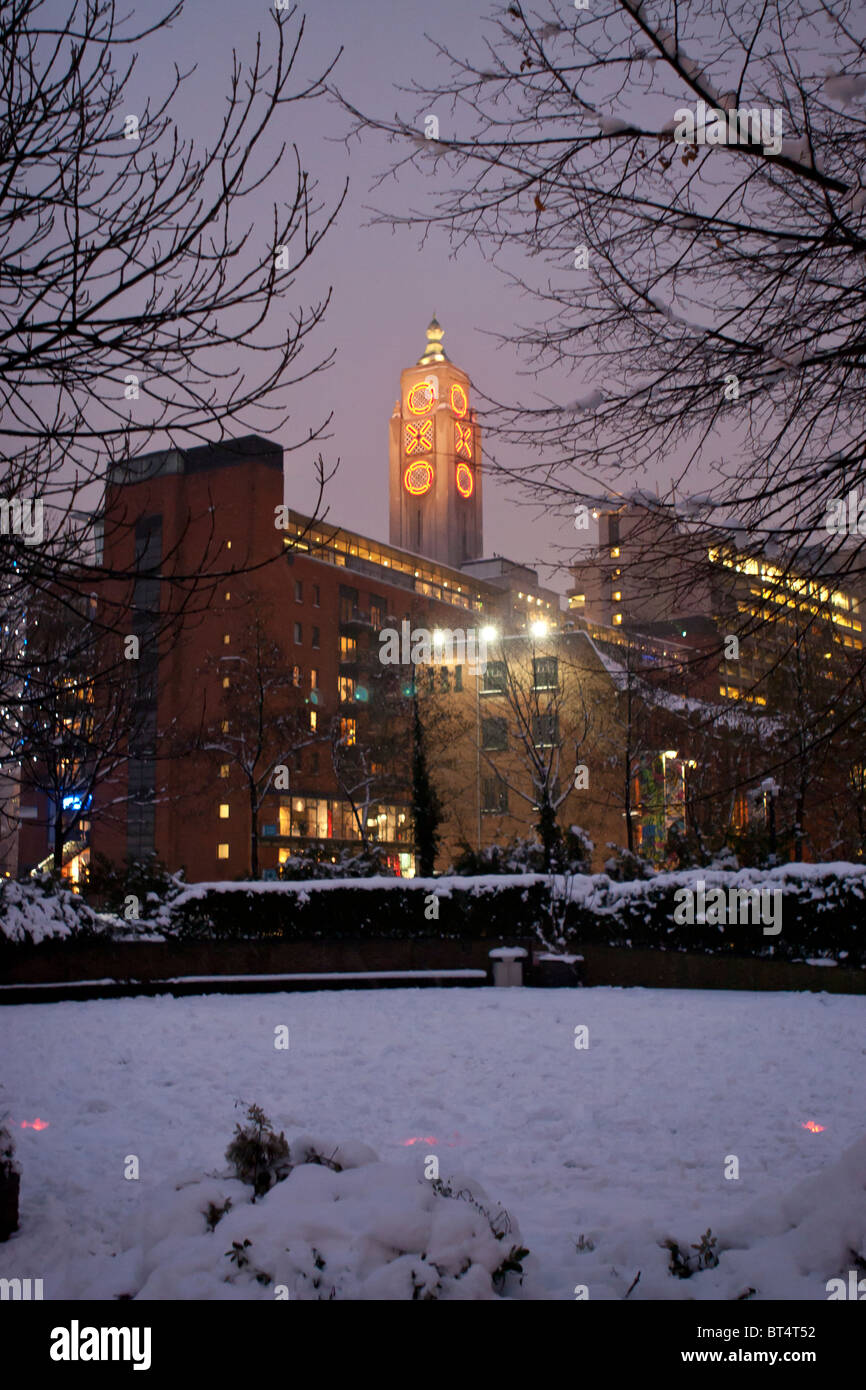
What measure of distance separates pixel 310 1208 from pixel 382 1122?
3.62m

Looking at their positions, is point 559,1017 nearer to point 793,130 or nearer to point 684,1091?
point 684,1091

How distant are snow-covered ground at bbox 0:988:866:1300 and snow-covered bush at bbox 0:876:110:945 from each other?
259 cm

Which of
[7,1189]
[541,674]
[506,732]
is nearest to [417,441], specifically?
[7,1189]

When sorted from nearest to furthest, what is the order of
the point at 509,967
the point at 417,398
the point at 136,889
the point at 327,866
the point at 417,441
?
the point at 417,441 < the point at 509,967 < the point at 136,889 < the point at 327,866 < the point at 417,398

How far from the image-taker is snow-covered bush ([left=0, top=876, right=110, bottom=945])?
57.3 ft

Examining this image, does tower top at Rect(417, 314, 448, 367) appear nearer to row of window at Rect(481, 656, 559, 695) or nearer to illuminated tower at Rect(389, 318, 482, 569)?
illuminated tower at Rect(389, 318, 482, 569)

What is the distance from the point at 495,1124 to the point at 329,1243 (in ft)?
12.7

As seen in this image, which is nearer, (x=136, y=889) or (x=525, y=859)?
(x=136, y=889)

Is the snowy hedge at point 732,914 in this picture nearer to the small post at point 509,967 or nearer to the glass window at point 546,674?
the small post at point 509,967

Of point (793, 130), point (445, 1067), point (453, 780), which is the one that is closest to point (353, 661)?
point (453, 780)

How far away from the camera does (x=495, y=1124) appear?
25.6ft

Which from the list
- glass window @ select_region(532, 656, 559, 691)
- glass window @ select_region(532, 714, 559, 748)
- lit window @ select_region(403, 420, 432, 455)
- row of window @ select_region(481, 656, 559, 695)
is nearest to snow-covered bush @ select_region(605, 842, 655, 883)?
glass window @ select_region(532, 714, 559, 748)

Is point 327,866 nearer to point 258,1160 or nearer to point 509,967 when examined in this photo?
point 509,967
